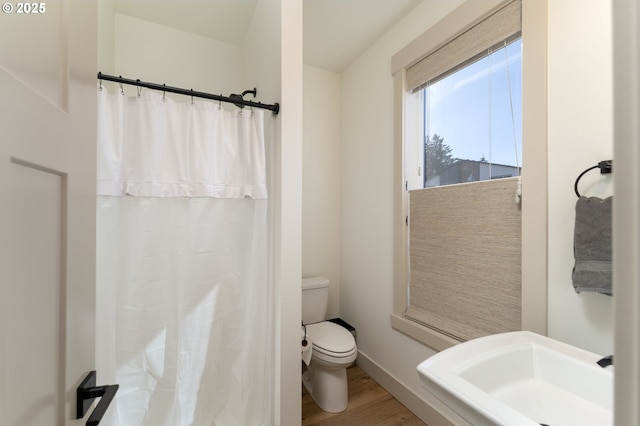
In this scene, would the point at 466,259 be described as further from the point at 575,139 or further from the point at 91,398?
the point at 91,398

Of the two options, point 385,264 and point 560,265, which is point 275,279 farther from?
point 560,265

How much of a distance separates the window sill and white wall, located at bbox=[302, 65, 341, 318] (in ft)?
2.66

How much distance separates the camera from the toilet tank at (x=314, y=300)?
221 cm

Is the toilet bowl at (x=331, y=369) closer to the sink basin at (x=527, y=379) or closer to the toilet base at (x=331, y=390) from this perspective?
the toilet base at (x=331, y=390)

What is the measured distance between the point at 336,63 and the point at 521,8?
4.90 ft

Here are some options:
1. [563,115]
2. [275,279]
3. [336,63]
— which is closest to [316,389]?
[275,279]

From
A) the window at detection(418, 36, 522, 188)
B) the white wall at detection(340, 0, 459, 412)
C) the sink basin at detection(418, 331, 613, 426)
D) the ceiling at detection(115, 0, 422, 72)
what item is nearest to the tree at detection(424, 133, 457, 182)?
the window at detection(418, 36, 522, 188)

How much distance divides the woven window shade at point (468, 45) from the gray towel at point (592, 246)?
901mm

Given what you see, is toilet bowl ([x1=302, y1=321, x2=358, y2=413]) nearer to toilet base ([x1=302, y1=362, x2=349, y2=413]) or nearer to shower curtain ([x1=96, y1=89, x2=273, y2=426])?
toilet base ([x1=302, y1=362, x2=349, y2=413])

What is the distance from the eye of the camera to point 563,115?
44.8 inches

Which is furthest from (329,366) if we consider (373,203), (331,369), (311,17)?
(311,17)

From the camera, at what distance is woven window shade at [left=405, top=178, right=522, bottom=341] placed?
1.31m

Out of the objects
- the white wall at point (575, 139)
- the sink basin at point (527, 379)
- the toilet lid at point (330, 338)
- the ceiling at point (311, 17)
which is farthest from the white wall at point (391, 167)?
the toilet lid at point (330, 338)

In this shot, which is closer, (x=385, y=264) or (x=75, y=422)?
(x=75, y=422)
